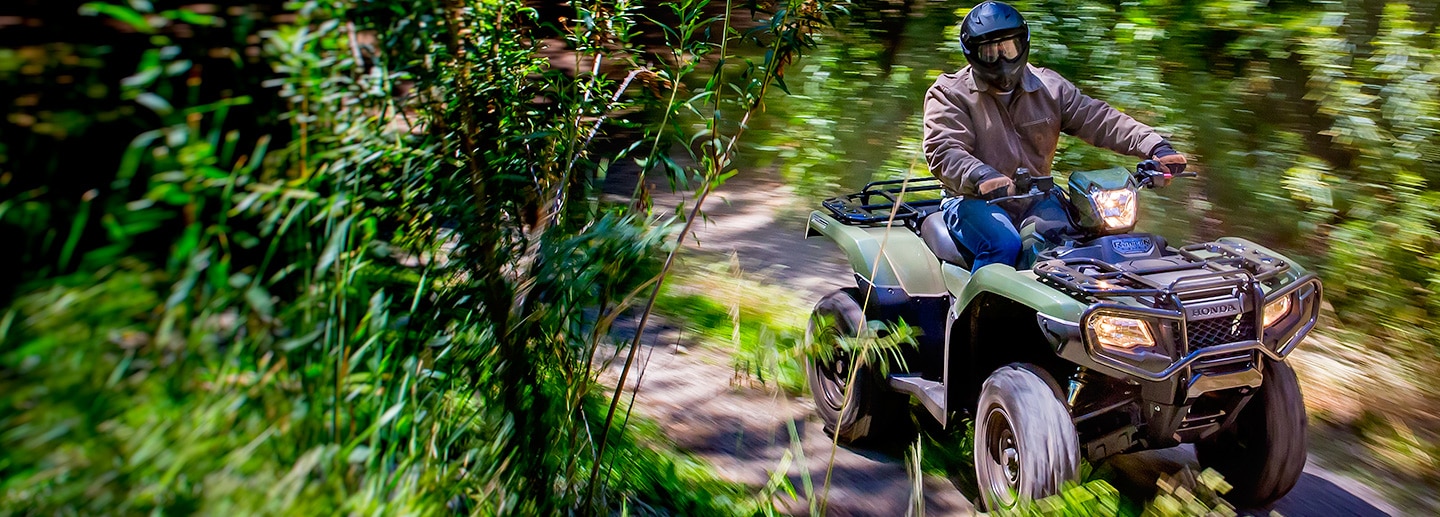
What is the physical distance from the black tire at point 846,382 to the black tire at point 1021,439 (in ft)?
2.02

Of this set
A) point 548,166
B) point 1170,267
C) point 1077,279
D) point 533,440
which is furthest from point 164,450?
point 1170,267

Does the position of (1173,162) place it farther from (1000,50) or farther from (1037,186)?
(1000,50)

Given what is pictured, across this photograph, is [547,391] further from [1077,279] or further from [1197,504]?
[1197,504]

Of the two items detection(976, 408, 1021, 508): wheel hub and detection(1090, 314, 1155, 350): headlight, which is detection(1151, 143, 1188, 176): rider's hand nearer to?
detection(1090, 314, 1155, 350): headlight

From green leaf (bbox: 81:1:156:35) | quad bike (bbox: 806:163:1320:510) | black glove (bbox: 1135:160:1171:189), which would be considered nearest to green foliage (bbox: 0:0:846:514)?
green leaf (bbox: 81:1:156:35)

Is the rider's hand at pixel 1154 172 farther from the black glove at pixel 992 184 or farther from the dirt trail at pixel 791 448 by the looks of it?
the dirt trail at pixel 791 448

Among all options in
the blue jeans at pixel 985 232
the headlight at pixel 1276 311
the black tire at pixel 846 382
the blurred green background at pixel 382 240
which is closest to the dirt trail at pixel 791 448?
the black tire at pixel 846 382

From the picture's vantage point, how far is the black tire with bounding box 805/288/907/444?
12.7 feet

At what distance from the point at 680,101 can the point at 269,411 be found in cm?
146

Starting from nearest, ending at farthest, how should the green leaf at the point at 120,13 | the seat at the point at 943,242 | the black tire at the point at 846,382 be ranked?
the green leaf at the point at 120,13
the seat at the point at 943,242
the black tire at the point at 846,382

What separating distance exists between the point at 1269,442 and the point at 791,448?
1.66m

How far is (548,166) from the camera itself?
2.73 m

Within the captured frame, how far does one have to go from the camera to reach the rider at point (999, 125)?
335cm

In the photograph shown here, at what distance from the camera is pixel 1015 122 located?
3.61m
